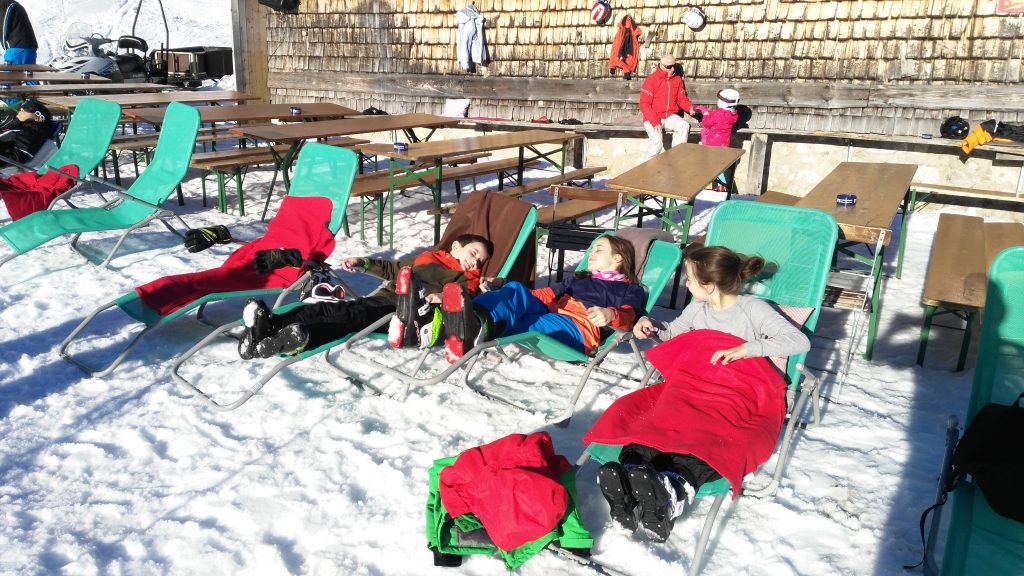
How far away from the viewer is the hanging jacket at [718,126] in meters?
8.56

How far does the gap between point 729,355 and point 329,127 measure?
15.8 feet

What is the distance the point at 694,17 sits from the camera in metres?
8.88

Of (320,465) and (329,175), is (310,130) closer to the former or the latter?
(329,175)

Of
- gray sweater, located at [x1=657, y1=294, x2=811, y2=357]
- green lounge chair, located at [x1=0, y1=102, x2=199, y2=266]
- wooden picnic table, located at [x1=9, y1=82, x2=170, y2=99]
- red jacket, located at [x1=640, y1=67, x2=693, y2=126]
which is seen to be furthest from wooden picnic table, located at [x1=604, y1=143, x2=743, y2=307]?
wooden picnic table, located at [x1=9, y1=82, x2=170, y2=99]

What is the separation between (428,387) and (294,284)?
101 cm

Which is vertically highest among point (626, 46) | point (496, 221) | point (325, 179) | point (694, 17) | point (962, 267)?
point (694, 17)

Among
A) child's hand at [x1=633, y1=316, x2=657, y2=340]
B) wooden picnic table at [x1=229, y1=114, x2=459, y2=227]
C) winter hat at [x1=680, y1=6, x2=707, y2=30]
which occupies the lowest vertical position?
child's hand at [x1=633, y1=316, x2=657, y2=340]

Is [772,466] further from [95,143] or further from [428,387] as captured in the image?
[95,143]

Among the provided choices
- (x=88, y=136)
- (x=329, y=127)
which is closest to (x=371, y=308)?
(x=329, y=127)

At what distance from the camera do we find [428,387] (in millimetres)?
3721

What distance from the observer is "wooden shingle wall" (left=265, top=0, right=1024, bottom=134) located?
25.5ft

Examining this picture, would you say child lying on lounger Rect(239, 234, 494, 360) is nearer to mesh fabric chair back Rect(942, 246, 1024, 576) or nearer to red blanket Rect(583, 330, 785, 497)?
red blanket Rect(583, 330, 785, 497)

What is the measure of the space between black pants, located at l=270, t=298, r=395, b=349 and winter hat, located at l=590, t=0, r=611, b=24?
6937 millimetres

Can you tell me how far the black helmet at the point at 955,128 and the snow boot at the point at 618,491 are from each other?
716cm
